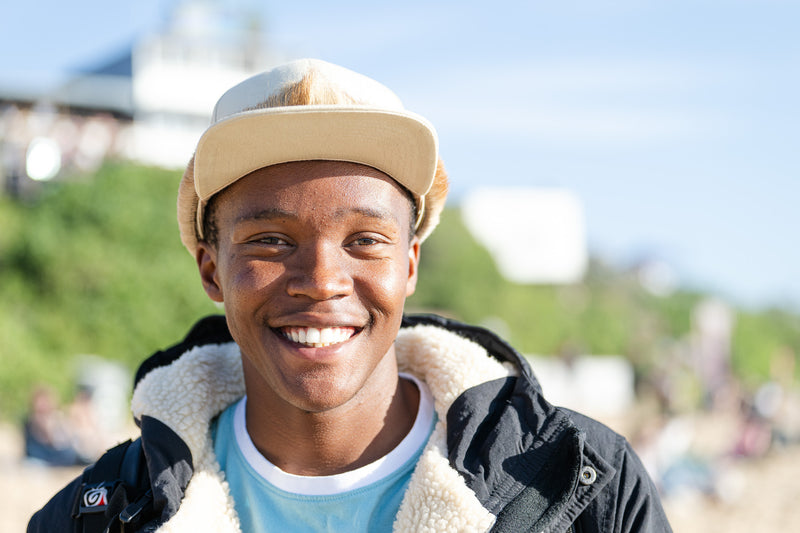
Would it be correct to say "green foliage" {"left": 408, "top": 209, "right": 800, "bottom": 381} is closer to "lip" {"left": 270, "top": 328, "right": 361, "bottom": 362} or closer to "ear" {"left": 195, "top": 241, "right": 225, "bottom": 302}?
"ear" {"left": 195, "top": 241, "right": 225, "bottom": 302}

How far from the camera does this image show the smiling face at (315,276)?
185 cm

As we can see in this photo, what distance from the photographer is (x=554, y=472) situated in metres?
1.88

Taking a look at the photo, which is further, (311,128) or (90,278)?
(90,278)

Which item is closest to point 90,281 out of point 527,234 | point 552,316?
point 552,316

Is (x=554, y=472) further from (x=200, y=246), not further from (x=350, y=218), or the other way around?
(x=200, y=246)

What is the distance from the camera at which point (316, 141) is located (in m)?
1.84

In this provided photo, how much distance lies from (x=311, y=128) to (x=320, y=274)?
321 millimetres

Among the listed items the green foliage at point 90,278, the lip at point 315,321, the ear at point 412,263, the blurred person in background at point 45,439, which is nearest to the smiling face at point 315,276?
the lip at point 315,321

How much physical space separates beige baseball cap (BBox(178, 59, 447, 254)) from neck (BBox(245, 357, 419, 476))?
0.53m

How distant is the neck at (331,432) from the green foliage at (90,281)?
13.9 m

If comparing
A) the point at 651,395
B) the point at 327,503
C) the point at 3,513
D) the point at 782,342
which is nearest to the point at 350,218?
the point at 327,503

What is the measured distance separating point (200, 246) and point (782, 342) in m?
43.3

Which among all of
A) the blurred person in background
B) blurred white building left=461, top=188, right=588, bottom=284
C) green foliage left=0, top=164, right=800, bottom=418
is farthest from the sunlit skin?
blurred white building left=461, top=188, right=588, bottom=284

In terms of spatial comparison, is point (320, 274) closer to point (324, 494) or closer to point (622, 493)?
point (324, 494)
